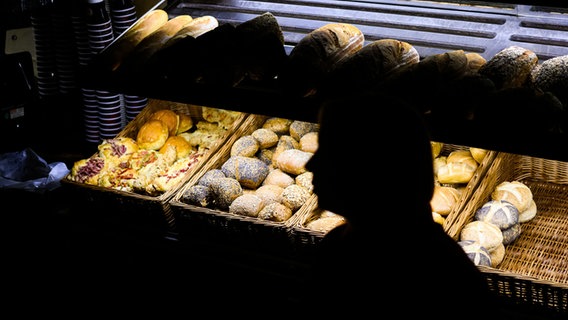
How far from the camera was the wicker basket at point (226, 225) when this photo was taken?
2.65m

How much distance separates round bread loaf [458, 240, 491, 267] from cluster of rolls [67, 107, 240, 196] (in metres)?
1.32

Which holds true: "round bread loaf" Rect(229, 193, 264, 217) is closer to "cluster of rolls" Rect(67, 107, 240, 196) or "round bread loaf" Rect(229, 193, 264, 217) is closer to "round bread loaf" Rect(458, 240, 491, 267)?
"cluster of rolls" Rect(67, 107, 240, 196)

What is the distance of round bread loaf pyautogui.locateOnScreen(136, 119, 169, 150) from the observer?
126 inches

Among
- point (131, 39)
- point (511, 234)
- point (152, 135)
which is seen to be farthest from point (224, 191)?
point (511, 234)

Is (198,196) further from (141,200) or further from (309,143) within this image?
(309,143)

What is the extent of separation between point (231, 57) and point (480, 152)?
1.18 m

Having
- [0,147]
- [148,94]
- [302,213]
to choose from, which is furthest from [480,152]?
[0,147]

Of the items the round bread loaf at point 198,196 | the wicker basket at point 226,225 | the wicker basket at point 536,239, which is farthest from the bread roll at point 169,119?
the wicker basket at point 536,239

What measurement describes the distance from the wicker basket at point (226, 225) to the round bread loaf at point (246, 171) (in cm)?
13

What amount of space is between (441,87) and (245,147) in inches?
45.5

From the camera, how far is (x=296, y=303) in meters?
2.72

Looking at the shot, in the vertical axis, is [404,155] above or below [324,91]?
above

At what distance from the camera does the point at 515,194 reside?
274 centimetres

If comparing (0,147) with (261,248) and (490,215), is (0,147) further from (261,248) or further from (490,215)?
(490,215)
